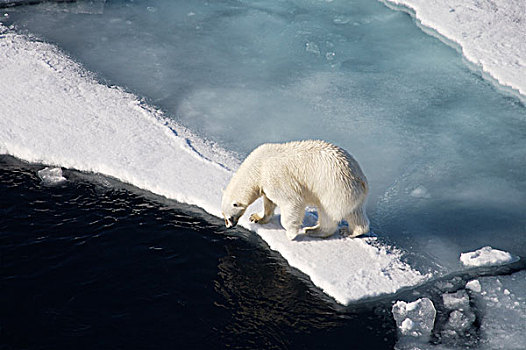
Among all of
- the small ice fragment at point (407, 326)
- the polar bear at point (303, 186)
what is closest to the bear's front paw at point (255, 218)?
the polar bear at point (303, 186)

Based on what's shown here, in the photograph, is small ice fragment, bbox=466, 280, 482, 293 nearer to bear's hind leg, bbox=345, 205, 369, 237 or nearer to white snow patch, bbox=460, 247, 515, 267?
white snow patch, bbox=460, 247, 515, 267

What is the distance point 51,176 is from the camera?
696 centimetres

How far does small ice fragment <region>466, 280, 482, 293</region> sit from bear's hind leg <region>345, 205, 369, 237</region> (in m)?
1.07

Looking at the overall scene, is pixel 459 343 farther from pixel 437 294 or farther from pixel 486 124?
pixel 486 124

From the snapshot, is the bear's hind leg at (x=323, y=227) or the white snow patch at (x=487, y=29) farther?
the white snow patch at (x=487, y=29)

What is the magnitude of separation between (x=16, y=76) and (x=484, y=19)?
752 cm

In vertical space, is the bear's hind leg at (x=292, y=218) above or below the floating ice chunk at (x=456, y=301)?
above

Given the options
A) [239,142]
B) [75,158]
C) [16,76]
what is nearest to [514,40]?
[239,142]

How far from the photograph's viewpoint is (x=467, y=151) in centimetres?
773

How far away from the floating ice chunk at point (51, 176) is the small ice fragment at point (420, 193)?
3920mm

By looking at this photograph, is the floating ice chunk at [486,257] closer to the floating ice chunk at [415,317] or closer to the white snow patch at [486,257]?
the white snow patch at [486,257]

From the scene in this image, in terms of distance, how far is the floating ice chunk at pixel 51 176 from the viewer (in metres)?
6.88

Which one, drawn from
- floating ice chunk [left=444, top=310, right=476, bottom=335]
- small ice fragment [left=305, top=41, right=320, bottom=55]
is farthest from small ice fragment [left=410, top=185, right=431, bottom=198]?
small ice fragment [left=305, top=41, right=320, bottom=55]

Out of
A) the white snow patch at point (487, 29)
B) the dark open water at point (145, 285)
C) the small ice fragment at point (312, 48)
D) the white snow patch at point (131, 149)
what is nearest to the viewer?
the dark open water at point (145, 285)
